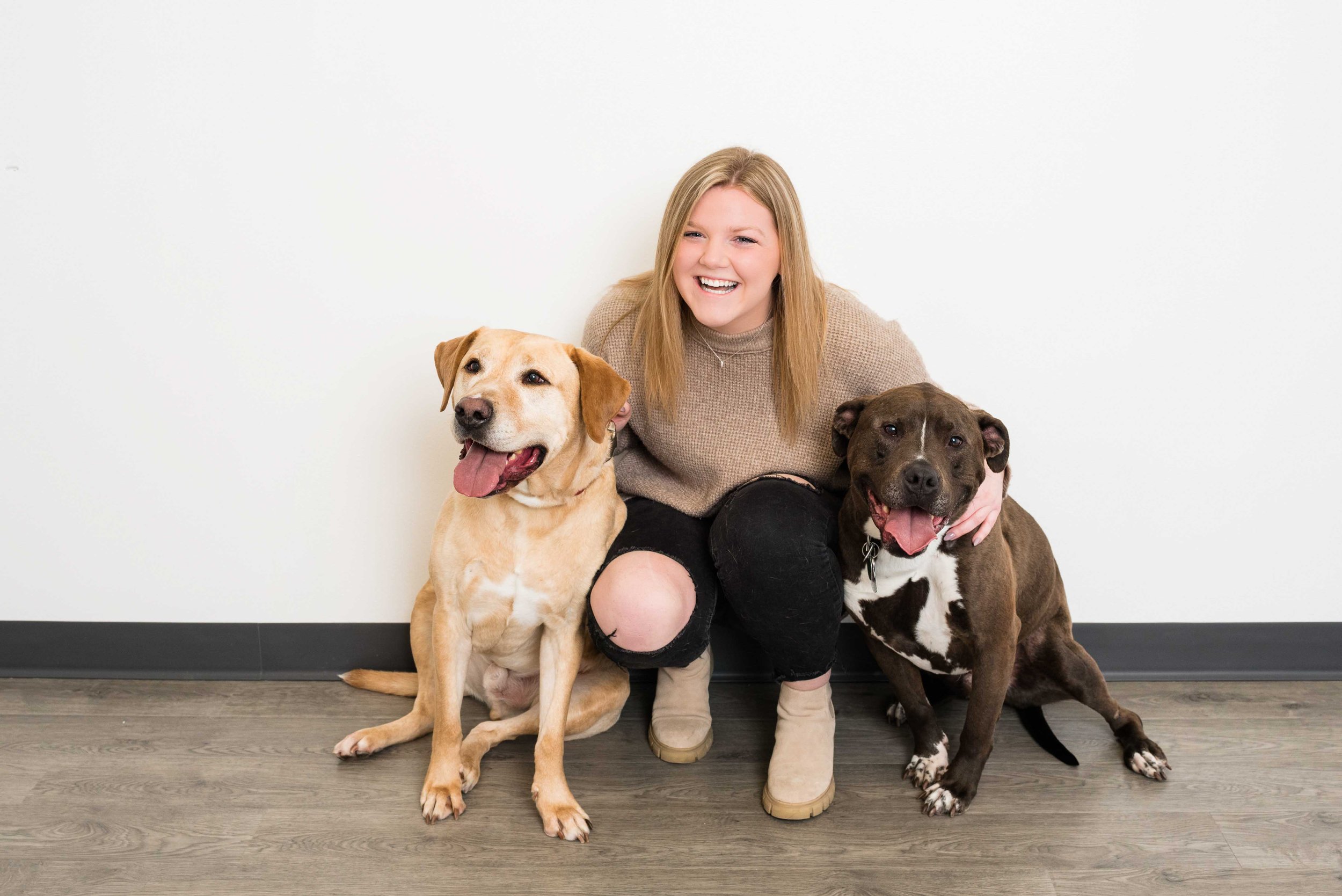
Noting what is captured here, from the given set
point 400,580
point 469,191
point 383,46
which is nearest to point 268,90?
point 383,46

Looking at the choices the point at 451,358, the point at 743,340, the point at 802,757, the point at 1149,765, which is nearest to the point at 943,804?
the point at 802,757

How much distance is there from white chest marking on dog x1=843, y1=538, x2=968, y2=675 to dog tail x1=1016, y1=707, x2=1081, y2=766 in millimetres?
414

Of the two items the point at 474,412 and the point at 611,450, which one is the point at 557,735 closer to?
the point at 611,450

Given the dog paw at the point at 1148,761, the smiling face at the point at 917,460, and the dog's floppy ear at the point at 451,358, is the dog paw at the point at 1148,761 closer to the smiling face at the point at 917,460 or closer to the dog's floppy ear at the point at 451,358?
the smiling face at the point at 917,460

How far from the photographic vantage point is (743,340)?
2.55m

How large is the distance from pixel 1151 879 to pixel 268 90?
309cm

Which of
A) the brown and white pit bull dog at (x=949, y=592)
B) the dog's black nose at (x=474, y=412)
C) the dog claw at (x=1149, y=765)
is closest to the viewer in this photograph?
the dog's black nose at (x=474, y=412)

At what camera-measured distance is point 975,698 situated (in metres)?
2.33

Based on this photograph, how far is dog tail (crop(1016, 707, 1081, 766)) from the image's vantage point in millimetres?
2559

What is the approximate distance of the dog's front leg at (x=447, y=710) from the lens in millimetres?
2307

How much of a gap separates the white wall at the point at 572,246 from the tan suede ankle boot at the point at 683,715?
95cm

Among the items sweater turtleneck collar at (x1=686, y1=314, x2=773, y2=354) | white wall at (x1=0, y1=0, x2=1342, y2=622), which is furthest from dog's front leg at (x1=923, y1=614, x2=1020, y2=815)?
sweater turtleneck collar at (x1=686, y1=314, x2=773, y2=354)

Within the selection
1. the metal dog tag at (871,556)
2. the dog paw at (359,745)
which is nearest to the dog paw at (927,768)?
the metal dog tag at (871,556)

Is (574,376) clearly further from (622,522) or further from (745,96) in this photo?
(745,96)
